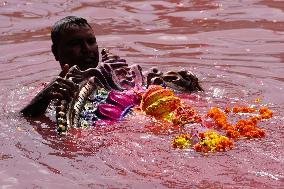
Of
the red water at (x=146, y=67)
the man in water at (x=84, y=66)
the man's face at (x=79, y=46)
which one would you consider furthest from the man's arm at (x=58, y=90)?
the man's face at (x=79, y=46)

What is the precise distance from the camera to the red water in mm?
4207

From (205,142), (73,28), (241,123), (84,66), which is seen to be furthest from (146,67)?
(205,142)

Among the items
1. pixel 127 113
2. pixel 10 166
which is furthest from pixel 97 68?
pixel 10 166

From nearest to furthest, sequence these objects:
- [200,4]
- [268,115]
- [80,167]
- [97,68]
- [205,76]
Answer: [80,167] → [268,115] → [97,68] → [205,76] → [200,4]

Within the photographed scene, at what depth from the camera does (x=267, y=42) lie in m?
8.59

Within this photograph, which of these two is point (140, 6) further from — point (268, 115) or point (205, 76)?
point (268, 115)

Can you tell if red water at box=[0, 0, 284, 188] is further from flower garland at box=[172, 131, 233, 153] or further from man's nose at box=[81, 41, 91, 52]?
man's nose at box=[81, 41, 91, 52]

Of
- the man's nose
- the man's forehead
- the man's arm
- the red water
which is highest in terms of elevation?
the man's forehead

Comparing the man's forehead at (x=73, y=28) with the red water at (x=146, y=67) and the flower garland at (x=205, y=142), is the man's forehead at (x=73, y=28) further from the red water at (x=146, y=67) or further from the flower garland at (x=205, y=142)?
the flower garland at (x=205, y=142)

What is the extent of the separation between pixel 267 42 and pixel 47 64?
2.93 meters

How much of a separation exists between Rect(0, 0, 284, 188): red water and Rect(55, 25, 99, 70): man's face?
727mm

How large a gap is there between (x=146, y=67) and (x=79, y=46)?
1.87 metres

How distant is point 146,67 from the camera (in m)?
7.77

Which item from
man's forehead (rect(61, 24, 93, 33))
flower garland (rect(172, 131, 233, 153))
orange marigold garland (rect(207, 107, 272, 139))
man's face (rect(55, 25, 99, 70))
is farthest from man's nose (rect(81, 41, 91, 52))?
flower garland (rect(172, 131, 233, 153))
